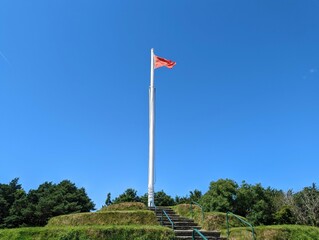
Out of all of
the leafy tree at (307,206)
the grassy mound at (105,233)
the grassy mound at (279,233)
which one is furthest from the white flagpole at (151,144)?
the leafy tree at (307,206)

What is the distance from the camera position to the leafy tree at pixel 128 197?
31781mm

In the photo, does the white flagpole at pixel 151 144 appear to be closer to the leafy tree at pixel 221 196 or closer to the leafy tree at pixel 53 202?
the leafy tree at pixel 221 196

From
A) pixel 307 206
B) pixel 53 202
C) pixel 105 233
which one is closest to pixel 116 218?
pixel 105 233

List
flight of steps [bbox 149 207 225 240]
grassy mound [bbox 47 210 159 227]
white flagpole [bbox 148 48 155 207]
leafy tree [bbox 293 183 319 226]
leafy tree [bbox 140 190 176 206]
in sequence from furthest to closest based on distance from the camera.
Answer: leafy tree [bbox 140 190 176 206]
leafy tree [bbox 293 183 319 226]
white flagpole [bbox 148 48 155 207]
grassy mound [bbox 47 210 159 227]
flight of steps [bbox 149 207 225 240]

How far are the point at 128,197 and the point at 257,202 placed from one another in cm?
1165

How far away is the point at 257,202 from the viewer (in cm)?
2828

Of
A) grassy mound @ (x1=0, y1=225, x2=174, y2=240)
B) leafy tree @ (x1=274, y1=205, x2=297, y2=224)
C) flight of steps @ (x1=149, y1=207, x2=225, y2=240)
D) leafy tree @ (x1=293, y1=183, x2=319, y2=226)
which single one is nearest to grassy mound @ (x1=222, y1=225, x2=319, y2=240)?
flight of steps @ (x1=149, y1=207, x2=225, y2=240)

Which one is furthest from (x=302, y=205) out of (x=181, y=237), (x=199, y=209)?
(x=181, y=237)

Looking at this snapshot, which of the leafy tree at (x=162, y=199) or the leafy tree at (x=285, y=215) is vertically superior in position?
the leafy tree at (x=162, y=199)

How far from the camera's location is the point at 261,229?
12.8 meters

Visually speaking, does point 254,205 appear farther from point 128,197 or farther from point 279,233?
point 279,233

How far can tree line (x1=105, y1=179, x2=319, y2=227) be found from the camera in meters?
26.0

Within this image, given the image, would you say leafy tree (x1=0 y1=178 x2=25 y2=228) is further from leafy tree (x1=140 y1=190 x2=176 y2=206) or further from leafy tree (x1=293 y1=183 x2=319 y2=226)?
leafy tree (x1=293 y1=183 x2=319 y2=226)

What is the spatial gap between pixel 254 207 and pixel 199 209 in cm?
1218
